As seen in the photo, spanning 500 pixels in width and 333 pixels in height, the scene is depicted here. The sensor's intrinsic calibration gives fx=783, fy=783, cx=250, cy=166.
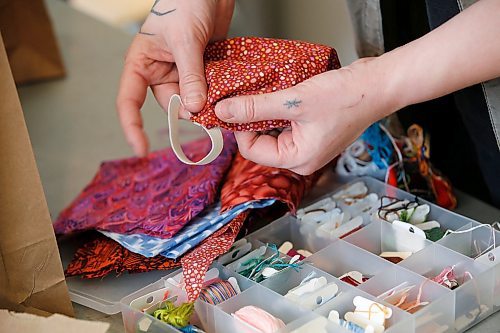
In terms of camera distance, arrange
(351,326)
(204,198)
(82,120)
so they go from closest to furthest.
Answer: (351,326) → (204,198) → (82,120)

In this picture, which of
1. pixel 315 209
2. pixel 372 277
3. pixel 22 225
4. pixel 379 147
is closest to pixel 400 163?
pixel 379 147

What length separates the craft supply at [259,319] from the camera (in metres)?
0.76

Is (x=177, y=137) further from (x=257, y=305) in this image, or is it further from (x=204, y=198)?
(x=257, y=305)

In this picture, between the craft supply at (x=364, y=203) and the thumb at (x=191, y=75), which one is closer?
the thumb at (x=191, y=75)

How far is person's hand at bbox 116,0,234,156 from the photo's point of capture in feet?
2.92

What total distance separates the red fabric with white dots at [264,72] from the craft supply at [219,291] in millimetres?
167

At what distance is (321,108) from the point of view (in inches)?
31.7

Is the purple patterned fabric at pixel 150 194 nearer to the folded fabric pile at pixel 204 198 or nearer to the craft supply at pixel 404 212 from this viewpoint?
the folded fabric pile at pixel 204 198

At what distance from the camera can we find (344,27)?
1.44m

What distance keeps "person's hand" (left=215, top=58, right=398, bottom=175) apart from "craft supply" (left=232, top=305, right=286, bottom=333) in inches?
6.5

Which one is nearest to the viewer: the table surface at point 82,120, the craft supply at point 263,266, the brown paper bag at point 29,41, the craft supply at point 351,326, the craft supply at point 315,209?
the craft supply at point 351,326

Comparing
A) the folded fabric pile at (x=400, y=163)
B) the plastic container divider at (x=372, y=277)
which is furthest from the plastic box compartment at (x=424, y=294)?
the folded fabric pile at (x=400, y=163)

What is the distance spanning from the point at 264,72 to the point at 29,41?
2.92 ft

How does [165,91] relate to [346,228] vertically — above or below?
above
